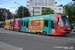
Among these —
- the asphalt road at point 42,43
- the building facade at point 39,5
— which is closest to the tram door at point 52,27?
the asphalt road at point 42,43

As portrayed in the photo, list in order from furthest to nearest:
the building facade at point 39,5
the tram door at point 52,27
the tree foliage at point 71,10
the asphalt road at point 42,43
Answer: the building facade at point 39,5, the tree foliage at point 71,10, the tram door at point 52,27, the asphalt road at point 42,43

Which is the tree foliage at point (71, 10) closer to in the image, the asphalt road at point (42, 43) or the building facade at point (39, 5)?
the asphalt road at point (42, 43)

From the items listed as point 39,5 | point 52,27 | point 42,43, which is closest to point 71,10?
point 52,27

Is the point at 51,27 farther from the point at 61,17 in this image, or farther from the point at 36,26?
the point at 36,26

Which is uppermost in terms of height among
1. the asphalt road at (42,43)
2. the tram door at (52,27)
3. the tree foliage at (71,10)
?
the tree foliage at (71,10)

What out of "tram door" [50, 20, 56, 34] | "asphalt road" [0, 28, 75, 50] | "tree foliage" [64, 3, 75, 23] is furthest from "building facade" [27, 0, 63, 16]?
"asphalt road" [0, 28, 75, 50]

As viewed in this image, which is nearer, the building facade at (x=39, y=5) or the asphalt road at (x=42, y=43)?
the asphalt road at (x=42, y=43)

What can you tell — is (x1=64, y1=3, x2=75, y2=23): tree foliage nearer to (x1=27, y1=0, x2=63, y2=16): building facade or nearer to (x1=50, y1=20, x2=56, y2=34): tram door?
(x1=50, y1=20, x2=56, y2=34): tram door

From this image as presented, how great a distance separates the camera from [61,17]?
13461 millimetres

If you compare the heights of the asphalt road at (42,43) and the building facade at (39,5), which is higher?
the building facade at (39,5)

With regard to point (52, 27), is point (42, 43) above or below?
below

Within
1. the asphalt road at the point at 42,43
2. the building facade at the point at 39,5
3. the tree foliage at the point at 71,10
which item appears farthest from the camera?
the building facade at the point at 39,5

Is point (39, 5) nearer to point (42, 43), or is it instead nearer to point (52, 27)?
point (52, 27)

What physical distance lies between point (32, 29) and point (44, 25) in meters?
3.20
